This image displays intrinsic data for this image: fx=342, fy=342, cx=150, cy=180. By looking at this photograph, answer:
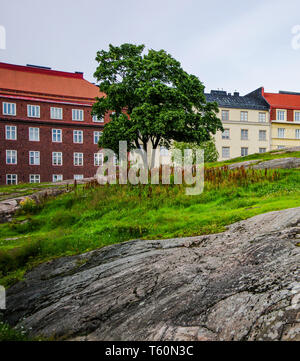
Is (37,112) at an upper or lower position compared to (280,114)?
lower

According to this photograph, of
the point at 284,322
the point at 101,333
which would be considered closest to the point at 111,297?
the point at 101,333

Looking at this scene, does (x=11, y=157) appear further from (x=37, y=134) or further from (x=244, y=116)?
(x=244, y=116)

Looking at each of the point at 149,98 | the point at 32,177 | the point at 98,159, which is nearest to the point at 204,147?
the point at 149,98

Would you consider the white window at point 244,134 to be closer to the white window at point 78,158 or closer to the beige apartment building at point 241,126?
the beige apartment building at point 241,126

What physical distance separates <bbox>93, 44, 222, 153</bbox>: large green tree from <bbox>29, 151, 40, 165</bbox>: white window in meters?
21.1

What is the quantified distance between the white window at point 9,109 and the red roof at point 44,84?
1589 millimetres

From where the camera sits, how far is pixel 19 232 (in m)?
13.8

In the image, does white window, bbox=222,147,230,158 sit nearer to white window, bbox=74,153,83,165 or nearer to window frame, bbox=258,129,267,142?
window frame, bbox=258,129,267,142

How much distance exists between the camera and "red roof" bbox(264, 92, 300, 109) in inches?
2355

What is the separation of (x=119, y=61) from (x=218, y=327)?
83.9 ft

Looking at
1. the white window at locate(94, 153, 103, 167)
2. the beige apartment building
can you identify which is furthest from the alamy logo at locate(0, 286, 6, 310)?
the beige apartment building

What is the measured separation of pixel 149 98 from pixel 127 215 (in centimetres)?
1420

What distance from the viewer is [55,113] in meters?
48.0
